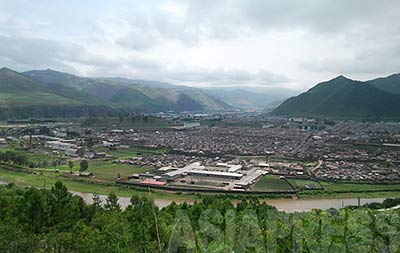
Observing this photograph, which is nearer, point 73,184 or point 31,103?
point 73,184

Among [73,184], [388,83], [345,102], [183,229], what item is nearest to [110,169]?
[73,184]

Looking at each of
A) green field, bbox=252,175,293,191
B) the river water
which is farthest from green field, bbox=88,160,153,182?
green field, bbox=252,175,293,191

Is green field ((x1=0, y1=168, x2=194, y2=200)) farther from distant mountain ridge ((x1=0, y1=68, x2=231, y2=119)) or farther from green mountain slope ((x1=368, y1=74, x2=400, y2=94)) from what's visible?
green mountain slope ((x1=368, y1=74, x2=400, y2=94))

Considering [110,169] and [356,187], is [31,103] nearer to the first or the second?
[110,169]

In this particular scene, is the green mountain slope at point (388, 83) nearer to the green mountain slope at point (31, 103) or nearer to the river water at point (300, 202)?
the green mountain slope at point (31, 103)

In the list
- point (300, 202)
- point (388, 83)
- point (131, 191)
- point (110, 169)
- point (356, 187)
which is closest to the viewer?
point (300, 202)

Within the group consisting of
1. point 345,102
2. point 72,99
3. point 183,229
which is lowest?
point 183,229

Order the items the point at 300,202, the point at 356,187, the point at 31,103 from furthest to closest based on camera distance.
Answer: the point at 31,103 < the point at 356,187 < the point at 300,202

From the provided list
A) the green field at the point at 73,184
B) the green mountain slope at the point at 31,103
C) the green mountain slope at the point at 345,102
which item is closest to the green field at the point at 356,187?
the green field at the point at 73,184
